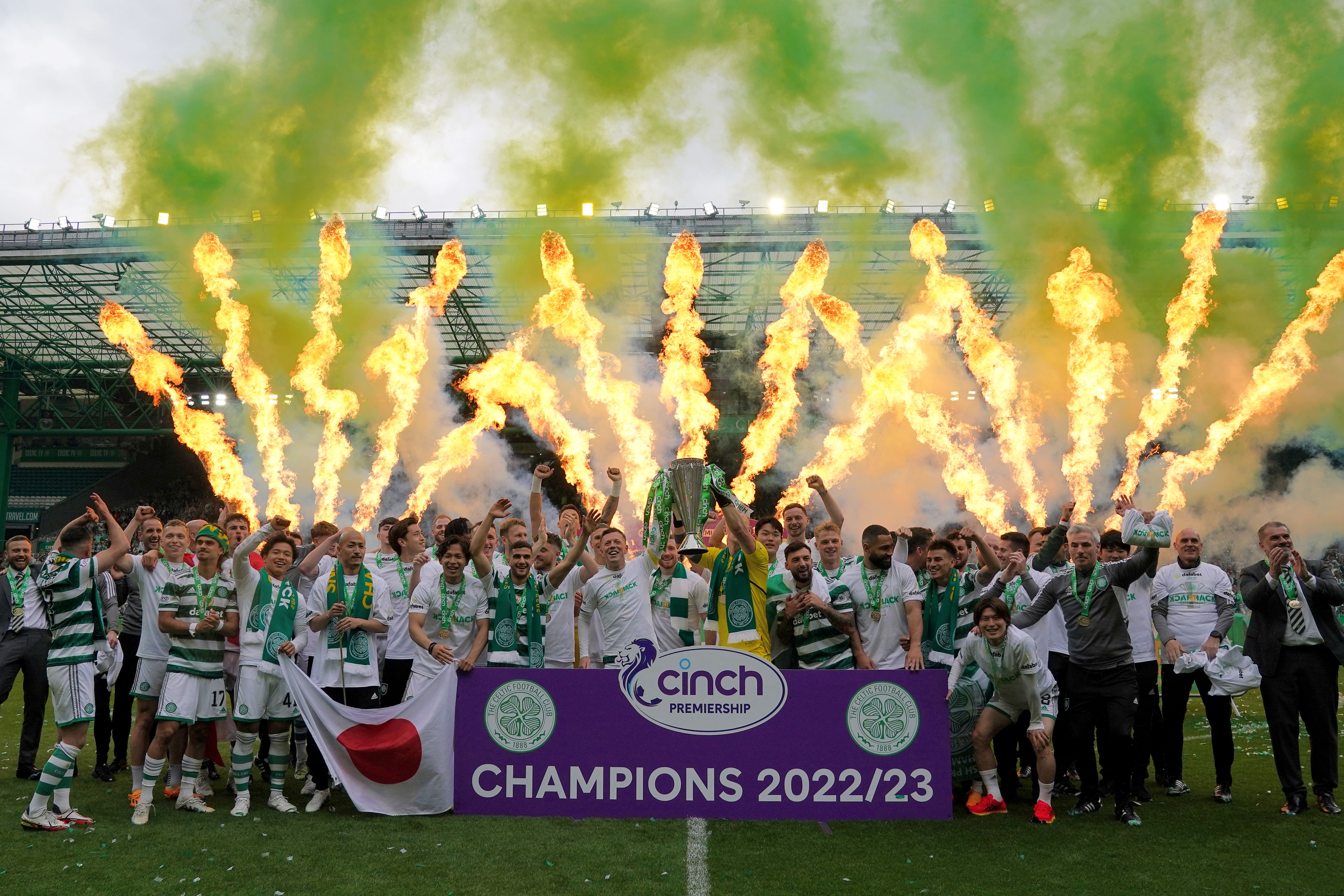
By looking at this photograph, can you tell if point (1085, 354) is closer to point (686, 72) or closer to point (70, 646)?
point (686, 72)

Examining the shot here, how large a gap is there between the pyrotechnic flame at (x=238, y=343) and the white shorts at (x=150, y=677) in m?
16.7

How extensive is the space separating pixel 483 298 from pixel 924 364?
12.0 m

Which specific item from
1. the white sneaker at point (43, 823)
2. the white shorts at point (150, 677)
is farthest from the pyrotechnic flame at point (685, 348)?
the white sneaker at point (43, 823)

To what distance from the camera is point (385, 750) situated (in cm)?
702

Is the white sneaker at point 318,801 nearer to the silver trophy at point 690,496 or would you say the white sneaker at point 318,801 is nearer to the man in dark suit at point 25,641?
the man in dark suit at point 25,641

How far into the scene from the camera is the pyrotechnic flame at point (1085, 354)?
2142 cm

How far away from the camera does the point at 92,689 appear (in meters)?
6.98

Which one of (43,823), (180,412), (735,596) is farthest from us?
(180,412)

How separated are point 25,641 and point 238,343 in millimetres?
18847

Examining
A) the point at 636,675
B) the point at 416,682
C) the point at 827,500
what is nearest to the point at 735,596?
the point at 636,675

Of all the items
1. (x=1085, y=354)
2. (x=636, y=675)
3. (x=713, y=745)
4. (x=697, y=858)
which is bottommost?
(x=697, y=858)

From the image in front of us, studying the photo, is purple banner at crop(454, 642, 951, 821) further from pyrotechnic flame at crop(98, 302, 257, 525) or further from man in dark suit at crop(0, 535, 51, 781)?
pyrotechnic flame at crop(98, 302, 257, 525)

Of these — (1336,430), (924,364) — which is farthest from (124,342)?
(1336,430)

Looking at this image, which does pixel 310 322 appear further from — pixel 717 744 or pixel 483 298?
pixel 717 744
